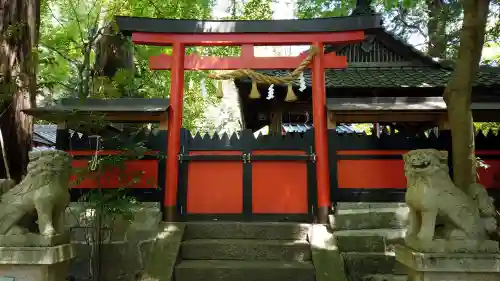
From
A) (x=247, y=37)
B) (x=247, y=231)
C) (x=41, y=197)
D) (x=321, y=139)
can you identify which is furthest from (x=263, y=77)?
(x=41, y=197)

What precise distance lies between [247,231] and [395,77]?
5789 millimetres

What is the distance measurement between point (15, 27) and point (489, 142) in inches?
301

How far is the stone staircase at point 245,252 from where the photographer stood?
4953 mm

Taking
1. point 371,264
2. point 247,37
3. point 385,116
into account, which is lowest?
point 371,264

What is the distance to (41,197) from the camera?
3.95m

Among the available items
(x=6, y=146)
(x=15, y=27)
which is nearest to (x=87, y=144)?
(x=6, y=146)

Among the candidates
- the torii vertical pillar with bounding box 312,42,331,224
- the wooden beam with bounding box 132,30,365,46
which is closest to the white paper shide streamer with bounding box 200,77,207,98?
the wooden beam with bounding box 132,30,365,46

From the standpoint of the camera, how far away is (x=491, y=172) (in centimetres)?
667

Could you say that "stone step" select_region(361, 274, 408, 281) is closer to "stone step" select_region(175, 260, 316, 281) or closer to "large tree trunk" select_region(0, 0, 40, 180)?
"stone step" select_region(175, 260, 316, 281)

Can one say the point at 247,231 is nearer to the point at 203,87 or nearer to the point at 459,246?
the point at 459,246

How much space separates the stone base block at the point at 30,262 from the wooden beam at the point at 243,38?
3.82 meters

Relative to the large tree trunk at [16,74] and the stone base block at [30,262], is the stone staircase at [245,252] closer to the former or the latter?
the stone base block at [30,262]

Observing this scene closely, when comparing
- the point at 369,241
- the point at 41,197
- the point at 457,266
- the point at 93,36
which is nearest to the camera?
the point at 457,266

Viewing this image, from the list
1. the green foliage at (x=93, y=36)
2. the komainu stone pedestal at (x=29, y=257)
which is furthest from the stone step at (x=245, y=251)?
the green foliage at (x=93, y=36)
